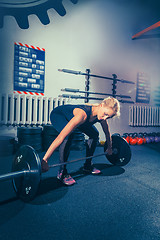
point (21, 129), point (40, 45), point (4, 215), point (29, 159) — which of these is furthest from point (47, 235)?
point (40, 45)

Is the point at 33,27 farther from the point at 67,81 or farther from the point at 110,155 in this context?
the point at 110,155

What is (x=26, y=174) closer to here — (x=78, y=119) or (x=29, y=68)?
(x=78, y=119)

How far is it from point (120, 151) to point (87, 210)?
945 millimetres

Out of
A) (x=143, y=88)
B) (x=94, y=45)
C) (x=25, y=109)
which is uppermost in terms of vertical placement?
(x=94, y=45)

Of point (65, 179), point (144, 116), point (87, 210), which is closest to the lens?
point (87, 210)

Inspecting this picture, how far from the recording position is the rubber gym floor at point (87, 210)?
0.91 metres

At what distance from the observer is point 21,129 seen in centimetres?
257

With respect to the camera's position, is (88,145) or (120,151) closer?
(88,145)

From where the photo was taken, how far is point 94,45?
3555 millimetres

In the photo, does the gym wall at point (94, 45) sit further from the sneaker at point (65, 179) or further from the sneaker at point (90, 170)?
the sneaker at point (65, 179)

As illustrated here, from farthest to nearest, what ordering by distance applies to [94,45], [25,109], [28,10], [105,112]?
[94,45]
[25,109]
[28,10]
[105,112]

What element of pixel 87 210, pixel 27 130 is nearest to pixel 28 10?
pixel 27 130

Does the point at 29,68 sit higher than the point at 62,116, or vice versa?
the point at 29,68

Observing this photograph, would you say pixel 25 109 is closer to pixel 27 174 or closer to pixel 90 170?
pixel 90 170
